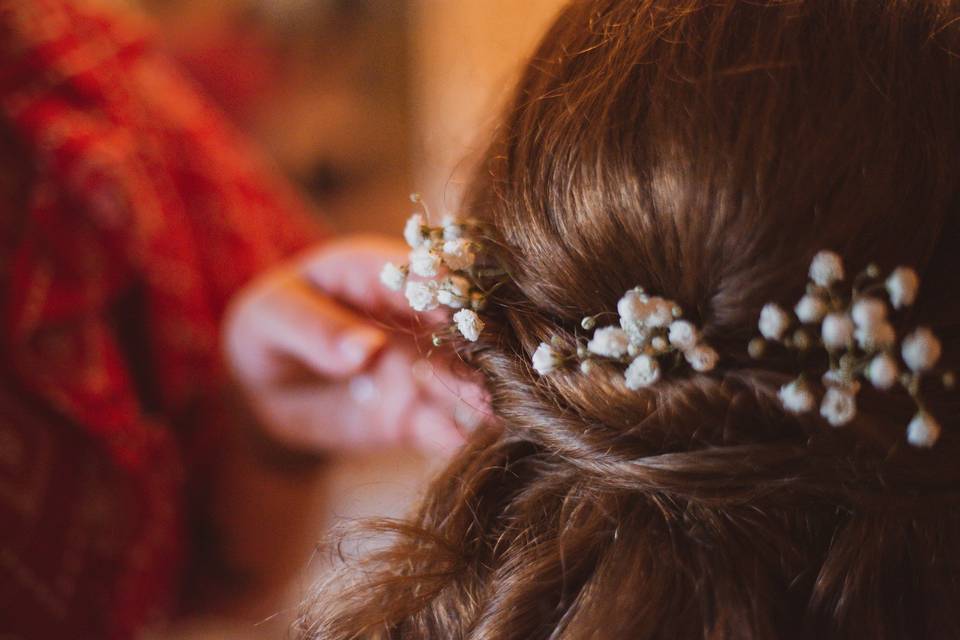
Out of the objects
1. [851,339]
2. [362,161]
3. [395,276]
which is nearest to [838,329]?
[851,339]

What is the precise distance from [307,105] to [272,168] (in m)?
0.18

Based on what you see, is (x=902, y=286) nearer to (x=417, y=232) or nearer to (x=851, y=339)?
(x=851, y=339)

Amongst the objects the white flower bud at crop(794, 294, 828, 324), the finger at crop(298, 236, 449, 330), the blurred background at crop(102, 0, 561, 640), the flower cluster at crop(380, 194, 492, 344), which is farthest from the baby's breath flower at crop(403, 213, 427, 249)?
the blurred background at crop(102, 0, 561, 640)

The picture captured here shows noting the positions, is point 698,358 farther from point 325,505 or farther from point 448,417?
point 325,505

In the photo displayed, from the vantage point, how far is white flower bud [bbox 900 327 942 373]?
0.37 meters

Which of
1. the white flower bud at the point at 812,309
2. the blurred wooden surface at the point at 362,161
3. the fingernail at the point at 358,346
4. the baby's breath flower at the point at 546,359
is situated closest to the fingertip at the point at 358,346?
the fingernail at the point at 358,346

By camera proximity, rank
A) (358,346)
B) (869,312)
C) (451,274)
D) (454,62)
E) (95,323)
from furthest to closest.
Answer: (454,62), (95,323), (358,346), (451,274), (869,312)

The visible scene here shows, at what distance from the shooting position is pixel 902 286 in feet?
1.19

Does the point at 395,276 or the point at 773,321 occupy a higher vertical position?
the point at 395,276

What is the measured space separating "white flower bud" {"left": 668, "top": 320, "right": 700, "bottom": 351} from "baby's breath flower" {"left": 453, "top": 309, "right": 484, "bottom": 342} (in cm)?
11

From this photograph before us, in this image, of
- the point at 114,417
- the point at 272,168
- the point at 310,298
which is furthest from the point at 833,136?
the point at 272,168

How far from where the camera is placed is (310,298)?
0.89m

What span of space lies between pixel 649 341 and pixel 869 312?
102mm

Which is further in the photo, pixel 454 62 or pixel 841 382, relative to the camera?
pixel 454 62
